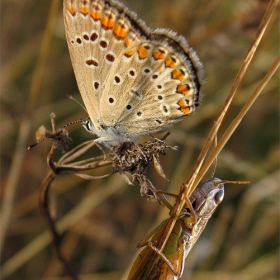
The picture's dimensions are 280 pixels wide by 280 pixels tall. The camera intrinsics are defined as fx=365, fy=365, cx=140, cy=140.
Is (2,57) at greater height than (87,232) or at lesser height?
greater

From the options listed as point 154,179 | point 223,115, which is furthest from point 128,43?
point 154,179

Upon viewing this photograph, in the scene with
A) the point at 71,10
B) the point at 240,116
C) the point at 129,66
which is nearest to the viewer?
the point at 240,116

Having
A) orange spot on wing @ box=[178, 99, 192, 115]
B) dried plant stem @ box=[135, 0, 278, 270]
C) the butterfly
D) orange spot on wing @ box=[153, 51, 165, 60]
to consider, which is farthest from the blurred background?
dried plant stem @ box=[135, 0, 278, 270]

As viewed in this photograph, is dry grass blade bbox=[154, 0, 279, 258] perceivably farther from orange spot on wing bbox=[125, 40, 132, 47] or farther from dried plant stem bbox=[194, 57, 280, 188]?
orange spot on wing bbox=[125, 40, 132, 47]

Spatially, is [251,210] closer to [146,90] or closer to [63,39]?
[146,90]

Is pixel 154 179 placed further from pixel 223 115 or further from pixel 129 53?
pixel 223 115

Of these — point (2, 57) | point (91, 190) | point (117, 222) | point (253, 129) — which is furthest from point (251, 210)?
point (2, 57)

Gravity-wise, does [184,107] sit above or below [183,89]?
below
